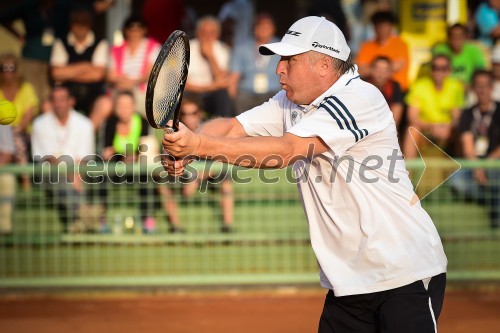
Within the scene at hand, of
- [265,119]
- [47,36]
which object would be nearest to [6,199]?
[47,36]

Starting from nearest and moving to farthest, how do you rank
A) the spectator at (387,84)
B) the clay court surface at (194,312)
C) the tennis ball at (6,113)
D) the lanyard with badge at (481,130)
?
the tennis ball at (6,113)
the clay court surface at (194,312)
the spectator at (387,84)
the lanyard with badge at (481,130)

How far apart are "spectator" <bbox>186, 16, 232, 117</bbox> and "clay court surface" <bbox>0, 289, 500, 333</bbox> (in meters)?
2.13

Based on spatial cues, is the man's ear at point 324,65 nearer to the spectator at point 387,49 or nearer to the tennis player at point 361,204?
the tennis player at point 361,204

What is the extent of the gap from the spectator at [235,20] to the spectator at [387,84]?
1.78 meters

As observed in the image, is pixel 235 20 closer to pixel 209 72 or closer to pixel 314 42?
pixel 209 72

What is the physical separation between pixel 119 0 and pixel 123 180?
11.6 ft

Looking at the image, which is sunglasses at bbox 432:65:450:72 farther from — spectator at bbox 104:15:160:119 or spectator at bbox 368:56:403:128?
spectator at bbox 104:15:160:119

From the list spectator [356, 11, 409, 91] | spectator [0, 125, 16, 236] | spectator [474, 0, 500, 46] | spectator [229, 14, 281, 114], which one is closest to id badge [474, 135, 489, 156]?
spectator [356, 11, 409, 91]

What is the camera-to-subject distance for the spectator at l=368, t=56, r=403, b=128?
32.3ft

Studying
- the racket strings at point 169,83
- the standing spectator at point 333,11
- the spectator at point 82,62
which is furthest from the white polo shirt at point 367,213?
the standing spectator at point 333,11

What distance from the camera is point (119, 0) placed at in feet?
38.7

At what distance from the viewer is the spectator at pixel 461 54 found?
10.5m

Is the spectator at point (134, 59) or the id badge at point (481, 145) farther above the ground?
the spectator at point (134, 59)

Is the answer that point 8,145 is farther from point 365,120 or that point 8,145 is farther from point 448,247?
point 365,120
